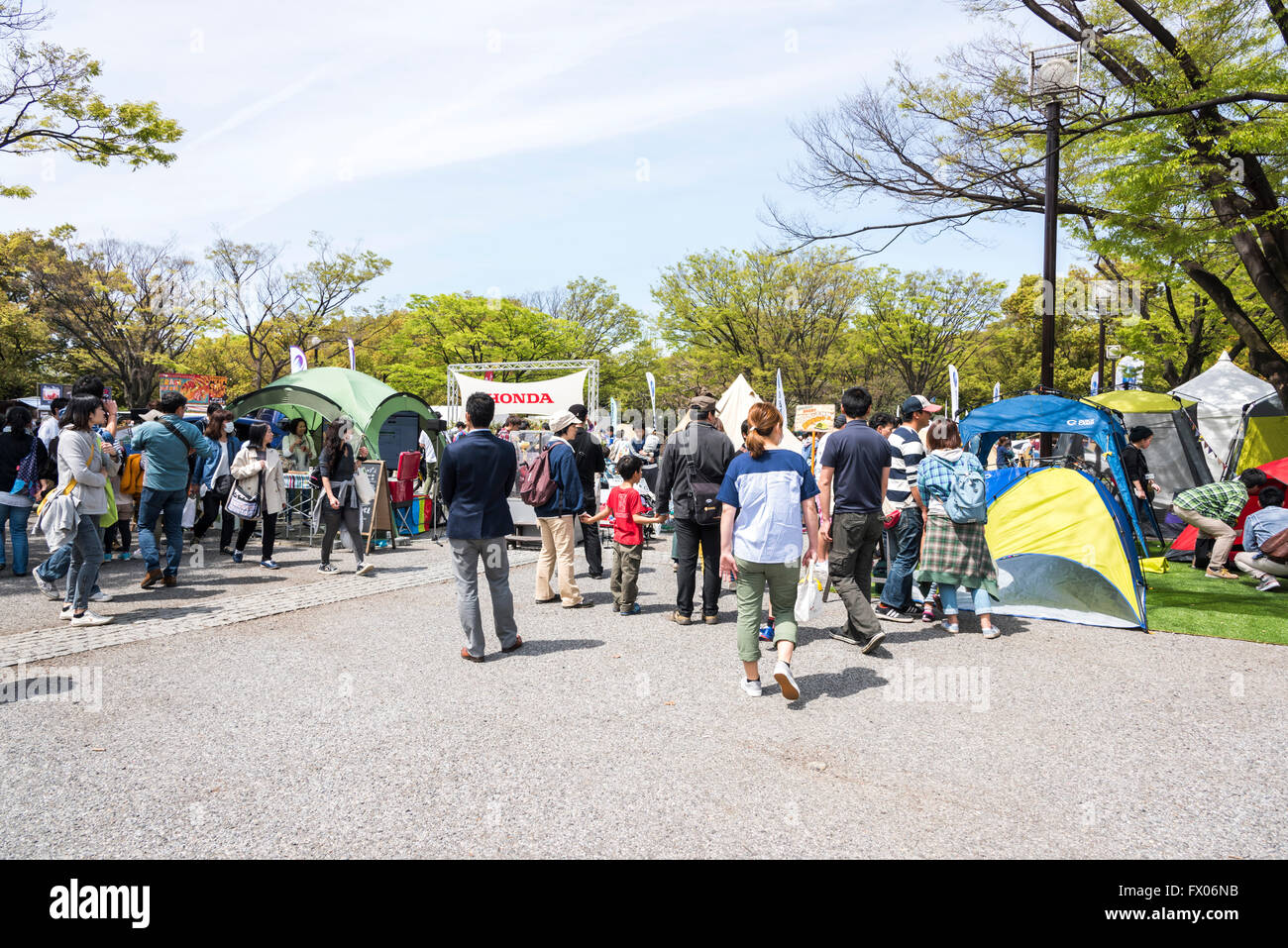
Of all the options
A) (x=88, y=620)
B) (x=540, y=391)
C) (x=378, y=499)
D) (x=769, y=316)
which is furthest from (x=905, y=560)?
(x=769, y=316)

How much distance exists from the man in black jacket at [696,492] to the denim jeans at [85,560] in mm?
4669

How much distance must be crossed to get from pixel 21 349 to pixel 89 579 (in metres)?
32.2

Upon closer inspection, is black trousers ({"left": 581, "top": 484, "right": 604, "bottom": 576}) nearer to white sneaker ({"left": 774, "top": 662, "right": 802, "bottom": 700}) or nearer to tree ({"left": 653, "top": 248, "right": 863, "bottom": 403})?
white sneaker ({"left": 774, "top": 662, "right": 802, "bottom": 700})

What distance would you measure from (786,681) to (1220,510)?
772 cm

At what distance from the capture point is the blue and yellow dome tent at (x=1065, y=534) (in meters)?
6.71

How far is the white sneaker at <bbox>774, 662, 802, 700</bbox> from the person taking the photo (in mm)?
4422

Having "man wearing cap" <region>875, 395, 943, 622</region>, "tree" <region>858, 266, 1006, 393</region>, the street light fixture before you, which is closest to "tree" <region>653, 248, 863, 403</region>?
"tree" <region>858, 266, 1006, 393</region>

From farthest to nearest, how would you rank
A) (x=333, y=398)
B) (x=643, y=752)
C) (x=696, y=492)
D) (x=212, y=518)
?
(x=333, y=398) < (x=212, y=518) < (x=696, y=492) < (x=643, y=752)

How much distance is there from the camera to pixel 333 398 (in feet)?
42.8

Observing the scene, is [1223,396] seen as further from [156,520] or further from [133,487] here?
[133,487]

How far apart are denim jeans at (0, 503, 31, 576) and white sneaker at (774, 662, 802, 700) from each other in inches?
327

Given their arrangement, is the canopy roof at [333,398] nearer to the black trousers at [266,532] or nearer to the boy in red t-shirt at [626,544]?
the black trousers at [266,532]

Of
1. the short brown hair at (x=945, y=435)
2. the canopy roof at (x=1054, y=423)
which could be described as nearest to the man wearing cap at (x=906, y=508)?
the short brown hair at (x=945, y=435)

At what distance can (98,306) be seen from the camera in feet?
95.0
